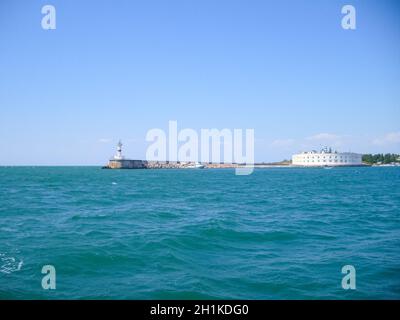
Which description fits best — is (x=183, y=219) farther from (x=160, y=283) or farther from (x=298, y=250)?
(x=160, y=283)

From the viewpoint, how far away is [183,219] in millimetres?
24375

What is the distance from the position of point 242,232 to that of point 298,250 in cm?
441
